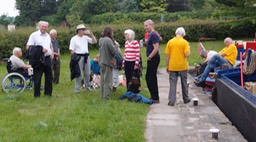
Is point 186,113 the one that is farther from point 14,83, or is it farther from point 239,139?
point 14,83

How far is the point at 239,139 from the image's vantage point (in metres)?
5.91

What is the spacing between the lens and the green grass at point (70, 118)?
5867 mm

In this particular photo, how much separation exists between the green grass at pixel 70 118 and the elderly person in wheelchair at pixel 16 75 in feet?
1.12

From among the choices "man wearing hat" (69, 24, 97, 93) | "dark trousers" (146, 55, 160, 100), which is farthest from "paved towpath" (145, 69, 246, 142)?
"man wearing hat" (69, 24, 97, 93)

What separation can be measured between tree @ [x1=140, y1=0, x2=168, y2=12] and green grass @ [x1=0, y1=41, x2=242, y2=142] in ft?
154

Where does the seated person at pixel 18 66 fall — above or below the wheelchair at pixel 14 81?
above

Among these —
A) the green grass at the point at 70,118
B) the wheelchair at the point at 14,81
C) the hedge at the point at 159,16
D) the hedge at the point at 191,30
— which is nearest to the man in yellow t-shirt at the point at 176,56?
the green grass at the point at 70,118

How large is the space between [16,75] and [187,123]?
4.82m

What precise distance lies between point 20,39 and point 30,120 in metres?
14.1

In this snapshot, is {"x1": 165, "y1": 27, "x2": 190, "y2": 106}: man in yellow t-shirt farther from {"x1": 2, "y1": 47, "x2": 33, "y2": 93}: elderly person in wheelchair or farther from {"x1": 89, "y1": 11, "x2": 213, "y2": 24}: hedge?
{"x1": 89, "y1": 11, "x2": 213, "y2": 24}: hedge

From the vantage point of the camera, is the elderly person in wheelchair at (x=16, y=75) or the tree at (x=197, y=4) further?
the tree at (x=197, y=4)

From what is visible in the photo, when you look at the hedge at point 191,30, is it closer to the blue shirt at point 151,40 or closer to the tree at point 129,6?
the blue shirt at point 151,40

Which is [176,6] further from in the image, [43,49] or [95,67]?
[43,49]

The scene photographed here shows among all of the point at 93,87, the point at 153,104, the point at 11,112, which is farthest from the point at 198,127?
the point at 93,87
